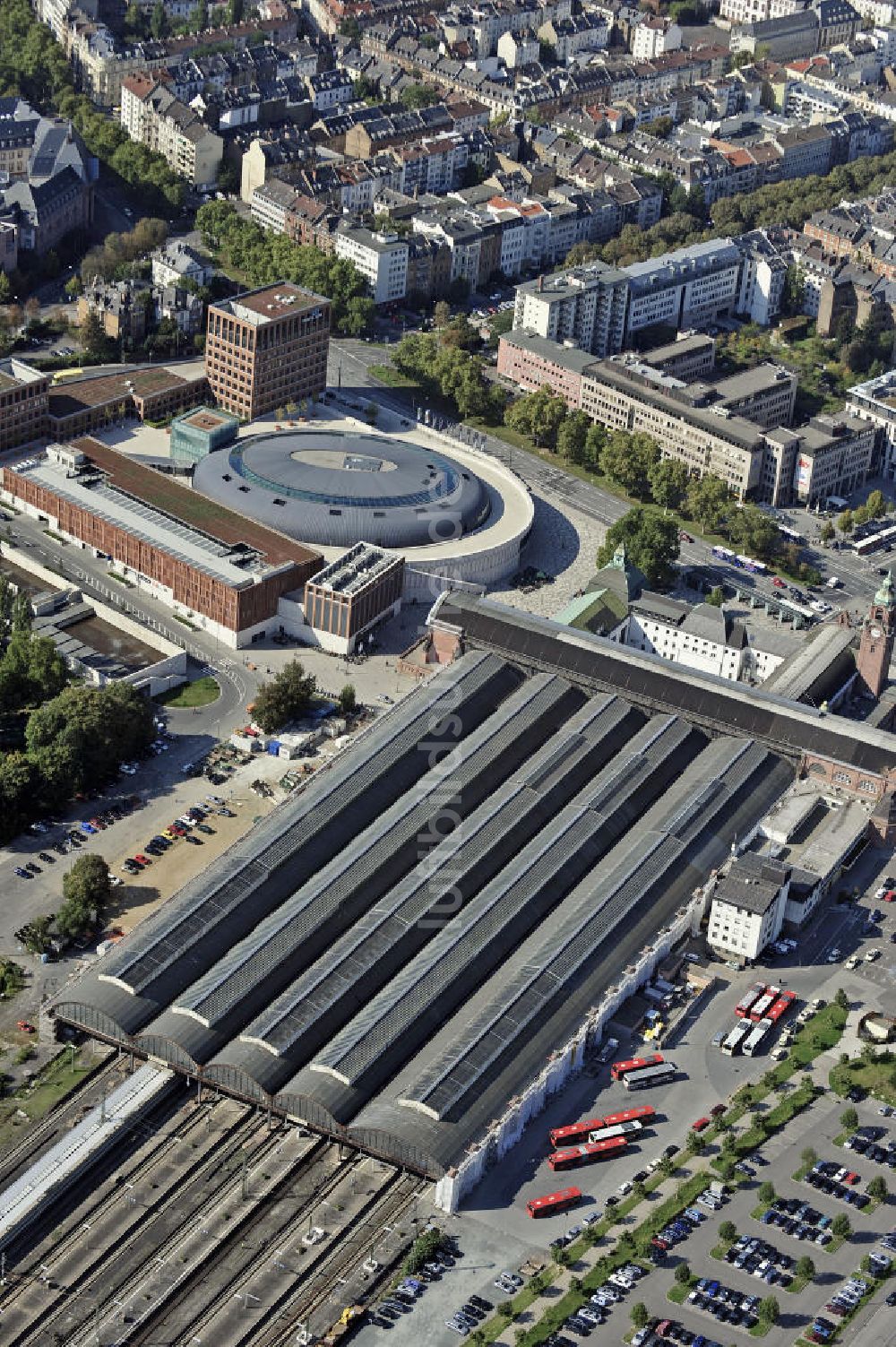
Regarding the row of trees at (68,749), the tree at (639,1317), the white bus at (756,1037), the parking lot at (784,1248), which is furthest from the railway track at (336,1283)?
the row of trees at (68,749)

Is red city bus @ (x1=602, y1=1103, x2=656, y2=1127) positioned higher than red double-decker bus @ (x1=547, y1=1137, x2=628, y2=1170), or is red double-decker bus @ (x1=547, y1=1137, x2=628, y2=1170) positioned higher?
red city bus @ (x1=602, y1=1103, x2=656, y2=1127)

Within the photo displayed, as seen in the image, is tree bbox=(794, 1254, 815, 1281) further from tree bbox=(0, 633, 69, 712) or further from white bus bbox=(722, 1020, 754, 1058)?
tree bbox=(0, 633, 69, 712)

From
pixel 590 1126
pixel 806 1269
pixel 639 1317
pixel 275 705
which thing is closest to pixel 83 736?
pixel 275 705

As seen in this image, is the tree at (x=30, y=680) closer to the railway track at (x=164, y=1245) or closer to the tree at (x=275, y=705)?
the tree at (x=275, y=705)

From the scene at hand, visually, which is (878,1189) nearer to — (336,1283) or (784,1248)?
(784,1248)

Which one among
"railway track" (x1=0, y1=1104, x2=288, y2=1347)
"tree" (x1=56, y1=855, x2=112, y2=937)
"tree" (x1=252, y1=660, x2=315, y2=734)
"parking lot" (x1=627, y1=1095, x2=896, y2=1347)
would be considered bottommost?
"railway track" (x1=0, y1=1104, x2=288, y2=1347)

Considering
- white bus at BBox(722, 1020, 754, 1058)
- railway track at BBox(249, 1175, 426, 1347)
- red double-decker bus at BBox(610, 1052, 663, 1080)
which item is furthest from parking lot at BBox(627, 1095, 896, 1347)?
railway track at BBox(249, 1175, 426, 1347)
